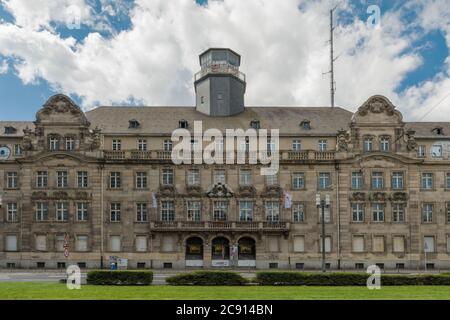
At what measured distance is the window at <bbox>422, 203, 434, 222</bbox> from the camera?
58438 mm

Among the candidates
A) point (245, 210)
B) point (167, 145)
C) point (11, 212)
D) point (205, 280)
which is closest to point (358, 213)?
point (245, 210)

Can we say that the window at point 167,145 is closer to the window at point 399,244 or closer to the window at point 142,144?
the window at point 142,144

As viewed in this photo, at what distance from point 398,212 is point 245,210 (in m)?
16.9

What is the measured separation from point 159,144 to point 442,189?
32.1 m

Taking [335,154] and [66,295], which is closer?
[66,295]

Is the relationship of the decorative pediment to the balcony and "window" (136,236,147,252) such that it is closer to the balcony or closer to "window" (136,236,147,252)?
the balcony

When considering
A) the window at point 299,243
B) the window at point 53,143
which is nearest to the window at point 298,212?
the window at point 299,243

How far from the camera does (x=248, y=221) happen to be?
56750 mm

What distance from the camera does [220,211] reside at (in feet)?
189

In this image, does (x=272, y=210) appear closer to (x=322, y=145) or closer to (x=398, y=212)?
(x=322, y=145)

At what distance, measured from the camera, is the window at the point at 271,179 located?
58094mm

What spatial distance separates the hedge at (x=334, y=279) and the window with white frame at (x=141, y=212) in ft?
86.4

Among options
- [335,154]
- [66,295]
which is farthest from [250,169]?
[66,295]
